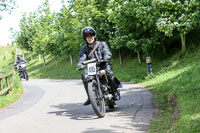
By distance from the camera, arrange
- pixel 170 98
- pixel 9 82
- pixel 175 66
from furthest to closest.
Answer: pixel 175 66, pixel 9 82, pixel 170 98

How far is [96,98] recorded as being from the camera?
604 cm

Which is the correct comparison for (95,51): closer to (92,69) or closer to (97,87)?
(92,69)

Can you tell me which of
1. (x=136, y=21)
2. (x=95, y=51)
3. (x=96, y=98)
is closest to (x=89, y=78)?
(x=96, y=98)

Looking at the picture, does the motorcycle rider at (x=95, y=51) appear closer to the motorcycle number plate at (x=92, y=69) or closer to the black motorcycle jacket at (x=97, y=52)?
the black motorcycle jacket at (x=97, y=52)

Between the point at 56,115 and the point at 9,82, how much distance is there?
6243 millimetres

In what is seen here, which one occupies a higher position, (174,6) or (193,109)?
(174,6)

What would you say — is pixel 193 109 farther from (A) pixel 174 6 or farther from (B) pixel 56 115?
(A) pixel 174 6

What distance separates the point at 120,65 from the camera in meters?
22.6

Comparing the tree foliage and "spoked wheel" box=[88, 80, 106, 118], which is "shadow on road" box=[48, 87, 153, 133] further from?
the tree foliage

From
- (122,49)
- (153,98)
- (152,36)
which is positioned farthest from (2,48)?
(153,98)

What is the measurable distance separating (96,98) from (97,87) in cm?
29

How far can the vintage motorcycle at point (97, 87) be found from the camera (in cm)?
581

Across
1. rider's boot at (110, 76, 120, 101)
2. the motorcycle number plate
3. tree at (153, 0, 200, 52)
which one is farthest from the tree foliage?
the motorcycle number plate

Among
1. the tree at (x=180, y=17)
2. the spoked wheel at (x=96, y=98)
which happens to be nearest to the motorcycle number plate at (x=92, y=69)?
the spoked wheel at (x=96, y=98)
